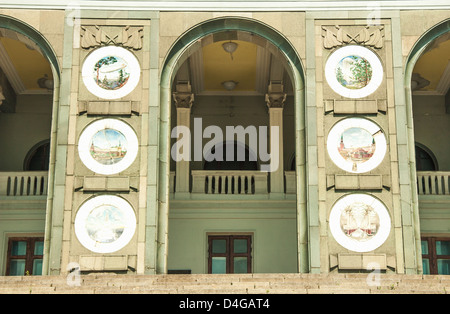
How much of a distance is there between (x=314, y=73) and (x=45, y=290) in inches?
377

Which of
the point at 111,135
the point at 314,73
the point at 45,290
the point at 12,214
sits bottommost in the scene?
the point at 45,290

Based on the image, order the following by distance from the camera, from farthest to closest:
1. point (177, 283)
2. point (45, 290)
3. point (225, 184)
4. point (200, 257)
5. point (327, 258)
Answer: point (225, 184), point (200, 257), point (327, 258), point (177, 283), point (45, 290)

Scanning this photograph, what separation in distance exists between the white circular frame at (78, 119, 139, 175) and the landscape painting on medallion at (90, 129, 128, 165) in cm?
8

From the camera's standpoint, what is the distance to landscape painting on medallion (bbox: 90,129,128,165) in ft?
67.3

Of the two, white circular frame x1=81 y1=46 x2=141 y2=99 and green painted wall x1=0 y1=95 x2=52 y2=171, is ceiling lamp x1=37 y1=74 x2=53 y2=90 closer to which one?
green painted wall x1=0 y1=95 x2=52 y2=171

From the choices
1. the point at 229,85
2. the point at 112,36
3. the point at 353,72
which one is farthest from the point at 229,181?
the point at 112,36

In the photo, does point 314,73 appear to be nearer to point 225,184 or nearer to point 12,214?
point 225,184

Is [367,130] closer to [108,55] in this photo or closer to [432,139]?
[108,55]

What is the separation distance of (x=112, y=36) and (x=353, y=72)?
6.64 meters

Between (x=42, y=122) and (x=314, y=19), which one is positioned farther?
(x=42, y=122)

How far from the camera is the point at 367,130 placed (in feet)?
68.1

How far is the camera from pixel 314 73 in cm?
2108

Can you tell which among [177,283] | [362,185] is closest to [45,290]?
[177,283]

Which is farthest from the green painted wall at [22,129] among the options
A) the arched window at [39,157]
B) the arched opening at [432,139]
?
the arched opening at [432,139]
